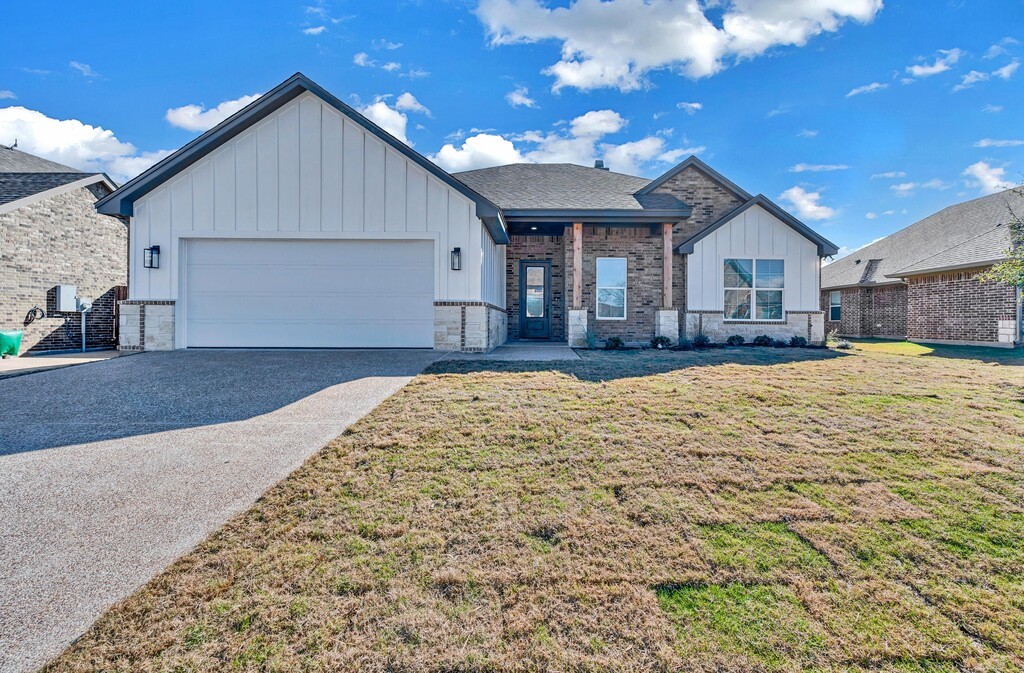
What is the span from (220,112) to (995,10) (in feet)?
57.4

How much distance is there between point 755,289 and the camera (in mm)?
11969

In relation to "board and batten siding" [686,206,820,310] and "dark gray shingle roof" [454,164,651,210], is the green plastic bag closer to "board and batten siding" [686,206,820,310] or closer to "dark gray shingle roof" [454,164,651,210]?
"dark gray shingle roof" [454,164,651,210]

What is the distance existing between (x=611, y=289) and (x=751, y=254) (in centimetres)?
392

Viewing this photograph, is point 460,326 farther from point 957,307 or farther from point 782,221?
point 957,307

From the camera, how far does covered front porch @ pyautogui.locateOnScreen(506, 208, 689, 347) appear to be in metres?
11.0

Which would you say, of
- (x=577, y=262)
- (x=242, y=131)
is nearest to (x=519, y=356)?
(x=577, y=262)

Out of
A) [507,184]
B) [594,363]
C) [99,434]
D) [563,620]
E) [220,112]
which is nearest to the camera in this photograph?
[563,620]

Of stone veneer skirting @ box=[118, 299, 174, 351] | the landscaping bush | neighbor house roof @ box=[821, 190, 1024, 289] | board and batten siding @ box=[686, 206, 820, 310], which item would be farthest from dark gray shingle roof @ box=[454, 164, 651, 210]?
neighbor house roof @ box=[821, 190, 1024, 289]

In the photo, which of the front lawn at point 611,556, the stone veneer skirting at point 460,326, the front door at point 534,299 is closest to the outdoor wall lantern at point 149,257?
the stone veneer skirting at point 460,326

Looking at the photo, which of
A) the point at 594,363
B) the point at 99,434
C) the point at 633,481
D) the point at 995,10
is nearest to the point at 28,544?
the point at 99,434

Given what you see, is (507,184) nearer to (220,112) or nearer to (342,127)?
(342,127)

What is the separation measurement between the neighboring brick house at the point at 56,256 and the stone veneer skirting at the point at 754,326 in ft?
51.9

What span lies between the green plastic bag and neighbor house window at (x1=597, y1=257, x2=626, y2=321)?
44.7 feet

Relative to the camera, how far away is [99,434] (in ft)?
12.7
